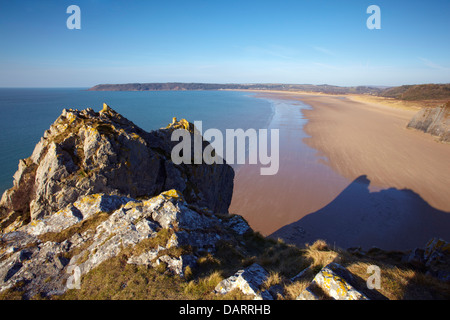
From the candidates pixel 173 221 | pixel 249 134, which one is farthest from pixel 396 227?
pixel 249 134

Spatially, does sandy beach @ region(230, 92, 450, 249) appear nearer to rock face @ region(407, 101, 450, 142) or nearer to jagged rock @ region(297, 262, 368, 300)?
rock face @ region(407, 101, 450, 142)

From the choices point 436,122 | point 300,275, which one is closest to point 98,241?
point 300,275

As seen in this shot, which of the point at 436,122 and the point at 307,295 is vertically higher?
the point at 436,122

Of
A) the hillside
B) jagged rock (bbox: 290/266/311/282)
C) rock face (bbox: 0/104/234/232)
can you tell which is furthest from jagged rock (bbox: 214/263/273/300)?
rock face (bbox: 0/104/234/232)

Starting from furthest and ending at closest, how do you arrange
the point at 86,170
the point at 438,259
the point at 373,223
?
the point at 373,223, the point at 86,170, the point at 438,259

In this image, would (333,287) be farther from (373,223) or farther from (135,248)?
(373,223)

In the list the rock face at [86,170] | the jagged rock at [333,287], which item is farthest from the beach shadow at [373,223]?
the jagged rock at [333,287]
